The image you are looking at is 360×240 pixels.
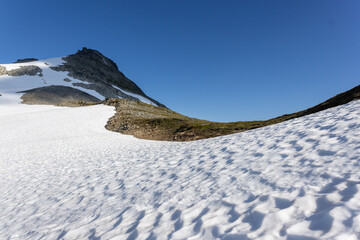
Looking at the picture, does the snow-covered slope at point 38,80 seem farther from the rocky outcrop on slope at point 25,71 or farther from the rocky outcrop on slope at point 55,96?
the rocky outcrop on slope at point 55,96

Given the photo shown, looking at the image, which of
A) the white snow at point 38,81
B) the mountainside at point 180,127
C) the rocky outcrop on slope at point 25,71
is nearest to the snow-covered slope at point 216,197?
the mountainside at point 180,127

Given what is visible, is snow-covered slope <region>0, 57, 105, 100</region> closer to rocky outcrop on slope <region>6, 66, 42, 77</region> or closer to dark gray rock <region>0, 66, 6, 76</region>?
dark gray rock <region>0, 66, 6, 76</region>

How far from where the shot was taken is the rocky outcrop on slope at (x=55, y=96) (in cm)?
6088

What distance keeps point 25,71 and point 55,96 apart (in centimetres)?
3764

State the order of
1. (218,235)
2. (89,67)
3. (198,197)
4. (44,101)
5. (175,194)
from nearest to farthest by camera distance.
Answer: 1. (218,235)
2. (198,197)
3. (175,194)
4. (44,101)
5. (89,67)

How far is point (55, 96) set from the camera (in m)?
67.2

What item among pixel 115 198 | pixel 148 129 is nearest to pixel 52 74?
pixel 148 129

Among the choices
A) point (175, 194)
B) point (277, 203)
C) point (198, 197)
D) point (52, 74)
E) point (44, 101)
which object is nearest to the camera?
point (277, 203)

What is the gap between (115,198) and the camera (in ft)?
22.3

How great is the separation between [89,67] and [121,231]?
14060cm

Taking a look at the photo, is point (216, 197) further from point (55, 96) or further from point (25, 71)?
point (25, 71)

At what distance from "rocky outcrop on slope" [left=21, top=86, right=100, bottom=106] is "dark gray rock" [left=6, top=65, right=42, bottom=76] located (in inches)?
1042

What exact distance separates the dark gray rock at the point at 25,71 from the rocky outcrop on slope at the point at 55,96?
26.5m

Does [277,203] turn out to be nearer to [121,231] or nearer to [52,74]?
[121,231]
